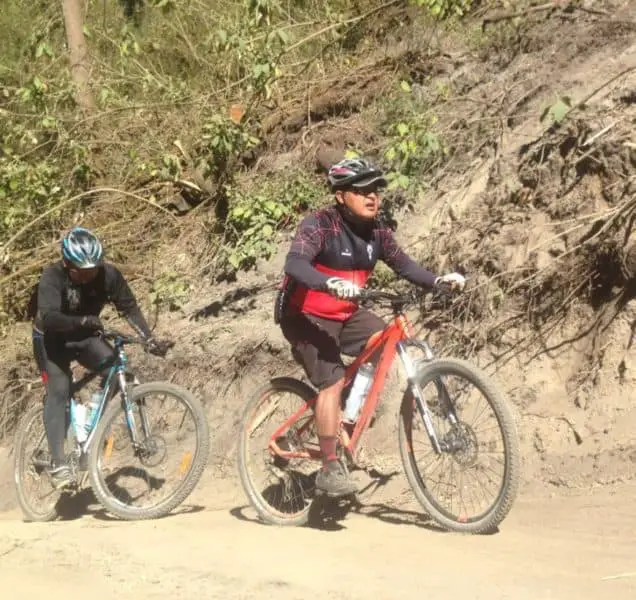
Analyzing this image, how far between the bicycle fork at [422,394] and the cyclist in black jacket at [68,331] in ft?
6.07

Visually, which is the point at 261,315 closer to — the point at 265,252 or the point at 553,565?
the point at 265,252

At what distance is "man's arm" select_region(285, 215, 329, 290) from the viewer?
4734mm

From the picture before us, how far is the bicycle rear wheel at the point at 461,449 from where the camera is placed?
4.59 m

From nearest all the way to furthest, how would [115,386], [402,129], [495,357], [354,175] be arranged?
[354,175] < [115,386] < [495,357] < [402,129]

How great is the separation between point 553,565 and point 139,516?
9.30ft

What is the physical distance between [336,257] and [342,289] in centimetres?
59

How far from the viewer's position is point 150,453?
6047 mm

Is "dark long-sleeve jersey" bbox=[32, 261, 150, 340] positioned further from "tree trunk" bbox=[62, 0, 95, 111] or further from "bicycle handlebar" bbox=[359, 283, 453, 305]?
"tree trunk" bbox=[62, 0, 95, 111]

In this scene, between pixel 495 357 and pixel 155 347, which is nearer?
pixel 155 347

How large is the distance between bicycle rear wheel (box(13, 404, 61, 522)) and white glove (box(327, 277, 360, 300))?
3181 millimetres

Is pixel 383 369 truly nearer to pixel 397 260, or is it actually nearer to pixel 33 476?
pixel 397 260

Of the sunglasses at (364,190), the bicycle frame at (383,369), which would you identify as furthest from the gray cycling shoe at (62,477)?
the sunglasses at (364,190)

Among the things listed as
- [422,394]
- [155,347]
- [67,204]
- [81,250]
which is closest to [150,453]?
[155,347]

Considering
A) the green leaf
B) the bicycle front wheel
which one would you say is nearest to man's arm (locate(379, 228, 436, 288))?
the bicycle front wheel
